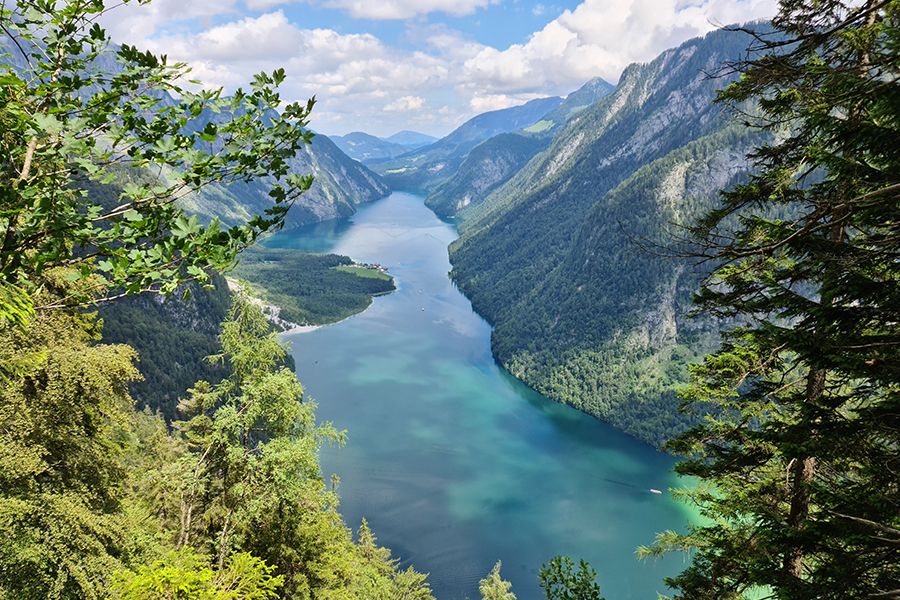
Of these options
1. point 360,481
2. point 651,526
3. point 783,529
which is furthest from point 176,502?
point 651,526

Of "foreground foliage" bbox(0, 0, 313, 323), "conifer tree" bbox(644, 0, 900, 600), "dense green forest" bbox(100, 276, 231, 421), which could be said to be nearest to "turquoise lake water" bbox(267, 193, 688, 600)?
"dense green forest" bbox(100, 276, 231, 421)

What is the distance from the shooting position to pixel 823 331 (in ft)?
23.4

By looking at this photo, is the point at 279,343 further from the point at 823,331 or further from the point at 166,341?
the point at 166,341

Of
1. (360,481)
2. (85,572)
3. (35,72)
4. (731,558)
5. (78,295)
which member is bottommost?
Result: (360,481)

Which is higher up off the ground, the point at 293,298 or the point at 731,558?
the point at 731,558

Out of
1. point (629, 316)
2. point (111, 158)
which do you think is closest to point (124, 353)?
point (111, 158)

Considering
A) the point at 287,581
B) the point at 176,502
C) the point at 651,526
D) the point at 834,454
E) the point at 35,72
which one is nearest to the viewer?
the point at 35,72

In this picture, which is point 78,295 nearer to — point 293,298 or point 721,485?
point 721,485

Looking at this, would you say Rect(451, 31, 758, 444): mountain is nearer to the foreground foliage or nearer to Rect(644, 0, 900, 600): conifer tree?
Rect(644, 0, 900, 600): conifer tree

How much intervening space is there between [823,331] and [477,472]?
88.6m

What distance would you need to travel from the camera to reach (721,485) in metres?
11.5

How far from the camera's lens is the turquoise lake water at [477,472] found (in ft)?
230

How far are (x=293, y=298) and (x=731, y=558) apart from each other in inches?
7932

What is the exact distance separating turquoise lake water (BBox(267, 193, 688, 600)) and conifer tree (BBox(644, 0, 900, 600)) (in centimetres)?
6170
